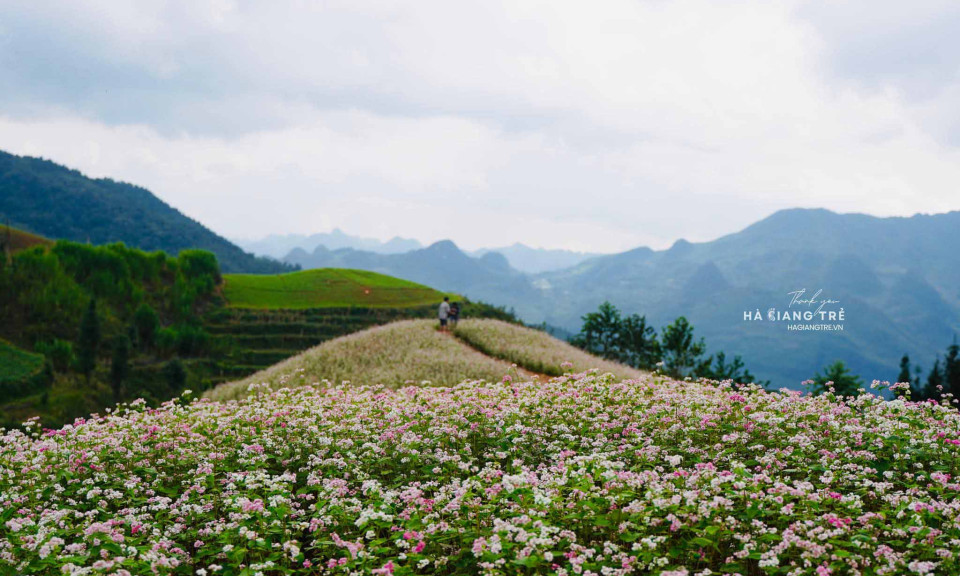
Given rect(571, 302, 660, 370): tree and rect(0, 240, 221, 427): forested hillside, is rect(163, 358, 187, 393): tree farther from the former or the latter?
rect(571, 302, 660, 370): tree

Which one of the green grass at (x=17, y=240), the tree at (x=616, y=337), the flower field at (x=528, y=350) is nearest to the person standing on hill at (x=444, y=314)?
the flower field at (x=528, y=350)

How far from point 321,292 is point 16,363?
5888 centimetres

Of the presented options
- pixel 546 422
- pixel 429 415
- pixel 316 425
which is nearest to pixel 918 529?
pixel 546 422

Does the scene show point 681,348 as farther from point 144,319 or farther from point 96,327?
point 144,319

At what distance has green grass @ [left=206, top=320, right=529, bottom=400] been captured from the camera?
23747mm

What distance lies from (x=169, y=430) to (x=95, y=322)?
99.7m

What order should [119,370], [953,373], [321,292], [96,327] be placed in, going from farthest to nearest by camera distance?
[321,292], [96,327], [119,370], [953,373]

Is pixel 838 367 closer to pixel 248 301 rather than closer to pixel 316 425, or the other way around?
pixel 316 425

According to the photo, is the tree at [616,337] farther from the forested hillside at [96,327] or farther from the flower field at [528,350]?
the forested hillside at [96,327]

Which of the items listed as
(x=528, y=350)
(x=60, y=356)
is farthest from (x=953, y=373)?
(x=60, y=356)

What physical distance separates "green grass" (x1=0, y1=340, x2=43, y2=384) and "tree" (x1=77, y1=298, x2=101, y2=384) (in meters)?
6.16

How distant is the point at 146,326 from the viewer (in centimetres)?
10688

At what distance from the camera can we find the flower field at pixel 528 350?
1057 inches

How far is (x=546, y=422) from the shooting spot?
11.0m
